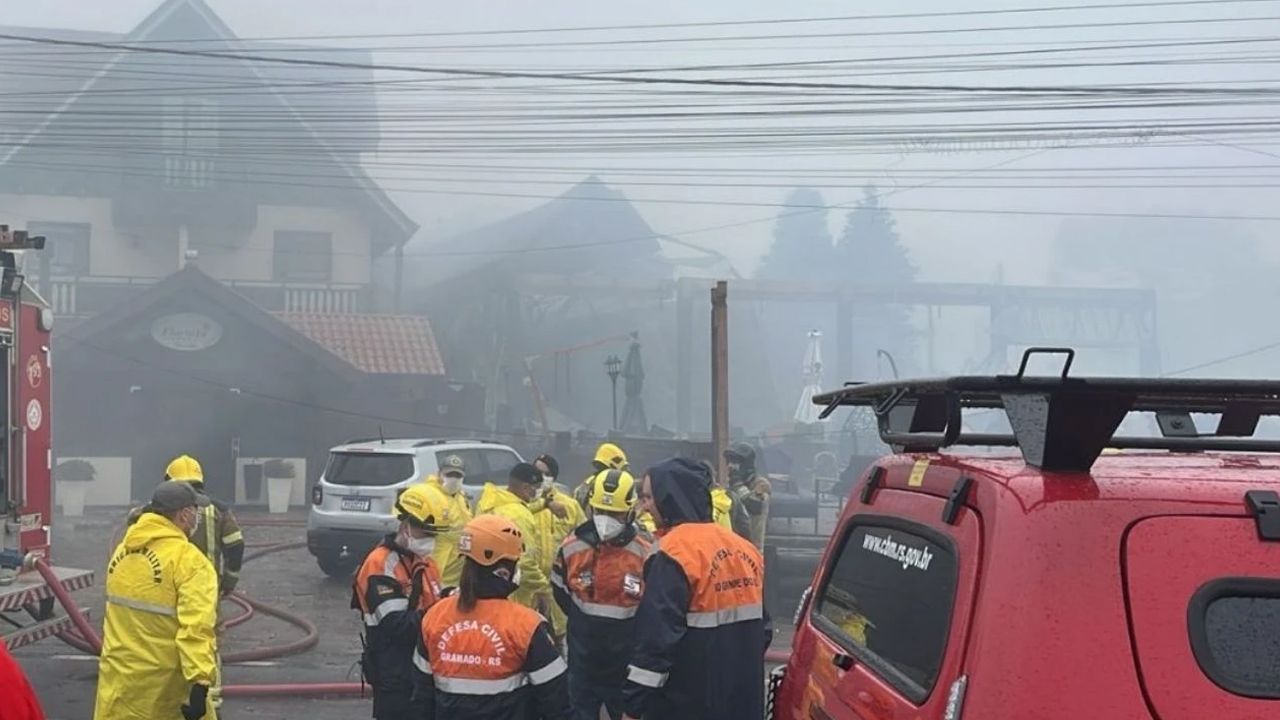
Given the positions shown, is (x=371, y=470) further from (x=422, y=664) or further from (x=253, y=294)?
(x=253, y=294)

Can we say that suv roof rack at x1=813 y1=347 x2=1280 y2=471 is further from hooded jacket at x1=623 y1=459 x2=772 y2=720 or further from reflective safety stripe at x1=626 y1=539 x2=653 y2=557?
reflective safety stripe at x1=626 y1=539 x2=653 y2=557

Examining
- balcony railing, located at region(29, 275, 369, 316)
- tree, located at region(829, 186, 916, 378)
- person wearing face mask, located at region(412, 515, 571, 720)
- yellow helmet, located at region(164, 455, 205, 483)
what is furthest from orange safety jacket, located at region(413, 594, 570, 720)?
tree, located at region(829, 186, 916, 378)

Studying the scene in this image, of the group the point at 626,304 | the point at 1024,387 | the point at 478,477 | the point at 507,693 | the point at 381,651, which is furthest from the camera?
the point at 626,304

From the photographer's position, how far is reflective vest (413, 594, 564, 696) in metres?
3.86

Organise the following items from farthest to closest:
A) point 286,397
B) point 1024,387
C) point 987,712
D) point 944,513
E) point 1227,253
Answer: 1. point 1227,253
2. point 286,397
3. point 944,513
4. point 1024,387
5. point 987,712

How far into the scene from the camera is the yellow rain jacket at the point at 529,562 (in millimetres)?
7000

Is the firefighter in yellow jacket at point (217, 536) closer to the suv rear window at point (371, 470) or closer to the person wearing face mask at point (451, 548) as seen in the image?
the person wearing face mask at point (451, 548)

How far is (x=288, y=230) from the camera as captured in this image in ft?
102

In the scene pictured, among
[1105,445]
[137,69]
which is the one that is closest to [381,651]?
[1105,445]

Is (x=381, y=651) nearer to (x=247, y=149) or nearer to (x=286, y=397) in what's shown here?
(x=286, y=397)

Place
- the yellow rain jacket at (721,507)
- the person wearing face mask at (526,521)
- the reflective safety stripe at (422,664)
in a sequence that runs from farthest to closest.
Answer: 1. the yellow rain jacket at (721,507)
2. the person wearing face mask at (526,521)
3. the reflective safety stripe at (422,664)

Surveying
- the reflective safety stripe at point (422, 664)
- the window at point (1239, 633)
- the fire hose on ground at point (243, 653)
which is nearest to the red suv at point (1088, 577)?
the window at point (1239, 633)

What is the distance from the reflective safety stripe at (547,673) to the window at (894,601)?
3.07 feet

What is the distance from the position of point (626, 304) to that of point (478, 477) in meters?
22.8
